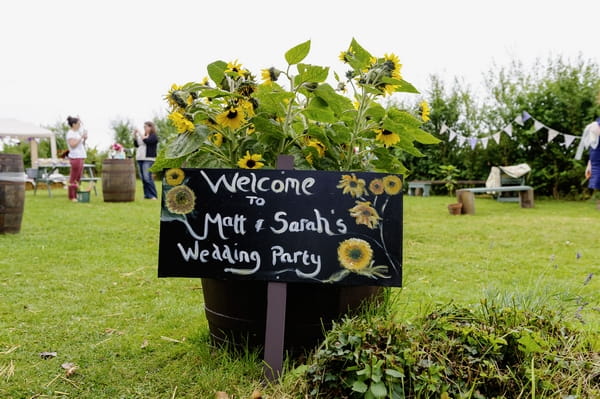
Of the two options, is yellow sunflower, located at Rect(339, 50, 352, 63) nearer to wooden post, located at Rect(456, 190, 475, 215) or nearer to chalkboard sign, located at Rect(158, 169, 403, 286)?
chalkboard sign, located at Rect(158, 169, 403, 286)

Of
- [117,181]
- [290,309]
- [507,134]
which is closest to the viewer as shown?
[290,309]

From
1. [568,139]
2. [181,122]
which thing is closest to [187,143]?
[181,122]

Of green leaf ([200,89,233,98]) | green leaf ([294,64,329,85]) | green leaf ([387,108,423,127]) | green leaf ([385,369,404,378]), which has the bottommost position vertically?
green leaf ([385,369,404,378])

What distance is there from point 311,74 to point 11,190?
3.71 meters

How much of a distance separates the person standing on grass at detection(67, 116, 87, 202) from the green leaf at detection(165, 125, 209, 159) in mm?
7158

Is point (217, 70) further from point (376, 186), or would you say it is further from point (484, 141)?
point (484, 141)

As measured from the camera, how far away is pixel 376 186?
175 centimetres

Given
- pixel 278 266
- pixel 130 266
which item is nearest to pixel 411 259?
pixel 130 266

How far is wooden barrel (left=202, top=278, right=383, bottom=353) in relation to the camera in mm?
1807

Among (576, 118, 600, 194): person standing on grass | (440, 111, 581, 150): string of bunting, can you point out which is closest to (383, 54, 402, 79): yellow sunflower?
(576, 118, 600, 194): person standing on grass

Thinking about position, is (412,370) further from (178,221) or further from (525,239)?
(525,239)

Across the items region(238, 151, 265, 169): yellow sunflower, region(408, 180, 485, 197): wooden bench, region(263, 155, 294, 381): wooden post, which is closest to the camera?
region(263, 155, 294, 381): wooden post

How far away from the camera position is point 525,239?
16.0ft

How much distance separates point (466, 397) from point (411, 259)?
8.27ft
